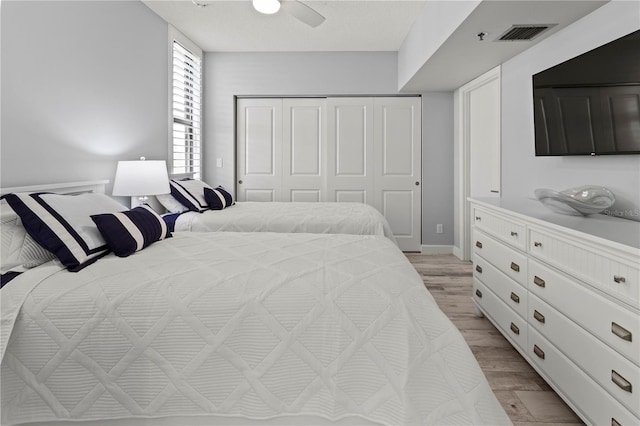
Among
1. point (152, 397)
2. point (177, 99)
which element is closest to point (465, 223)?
point (177, 99)

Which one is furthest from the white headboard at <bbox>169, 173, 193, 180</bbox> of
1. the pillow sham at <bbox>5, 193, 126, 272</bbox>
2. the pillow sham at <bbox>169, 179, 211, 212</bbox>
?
the pillow sham at <bbox>5, 193, 126, 272</bbox>

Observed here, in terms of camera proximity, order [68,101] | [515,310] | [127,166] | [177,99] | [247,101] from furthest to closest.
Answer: [247,101]
[177,99]
[127,166]
[68,101]
[515,310]

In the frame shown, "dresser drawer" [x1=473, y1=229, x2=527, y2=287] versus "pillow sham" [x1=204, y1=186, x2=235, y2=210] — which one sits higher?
"pillow sham" [x1=204, y1=186, x2=235, y2=210]

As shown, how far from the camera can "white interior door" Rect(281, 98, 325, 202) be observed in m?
5.05

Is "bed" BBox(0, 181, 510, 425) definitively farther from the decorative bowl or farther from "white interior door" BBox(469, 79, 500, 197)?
"white interior door" BBox(469, 79, 500, 197)

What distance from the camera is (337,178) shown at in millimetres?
5051

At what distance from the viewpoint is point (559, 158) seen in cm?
259

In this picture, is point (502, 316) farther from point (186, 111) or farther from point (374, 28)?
point (186, 111)

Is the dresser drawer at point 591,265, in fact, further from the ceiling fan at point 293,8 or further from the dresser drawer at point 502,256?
the ceiling fan at point 293,8

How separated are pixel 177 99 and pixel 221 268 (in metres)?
3.29

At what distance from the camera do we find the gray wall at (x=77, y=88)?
6.78 ft

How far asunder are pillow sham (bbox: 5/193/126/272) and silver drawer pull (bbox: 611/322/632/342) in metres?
2.08

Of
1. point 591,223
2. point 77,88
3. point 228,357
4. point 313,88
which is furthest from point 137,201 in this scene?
point 591,223

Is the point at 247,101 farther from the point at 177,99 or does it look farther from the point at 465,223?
the point at 465,223
